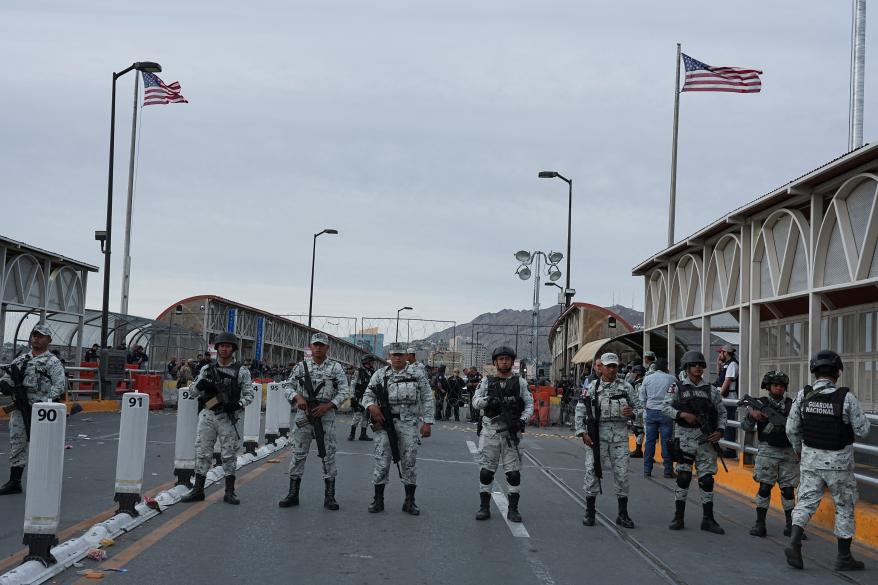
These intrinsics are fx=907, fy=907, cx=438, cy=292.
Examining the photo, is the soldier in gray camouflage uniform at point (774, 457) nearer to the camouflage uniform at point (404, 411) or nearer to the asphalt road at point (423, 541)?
the asphalt road at point (423, 541)

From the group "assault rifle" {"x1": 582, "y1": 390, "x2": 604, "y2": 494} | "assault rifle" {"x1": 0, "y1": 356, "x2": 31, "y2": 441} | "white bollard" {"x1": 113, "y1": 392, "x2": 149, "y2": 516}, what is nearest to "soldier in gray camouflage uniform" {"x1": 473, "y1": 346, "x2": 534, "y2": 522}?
"assault rifle" {"x1": 582, "y1": 390, "x2": 604, "y2": 494}

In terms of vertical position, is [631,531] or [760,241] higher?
[760,241]

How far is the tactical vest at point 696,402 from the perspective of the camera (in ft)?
33.4

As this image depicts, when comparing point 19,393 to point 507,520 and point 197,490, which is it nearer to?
point 197,490

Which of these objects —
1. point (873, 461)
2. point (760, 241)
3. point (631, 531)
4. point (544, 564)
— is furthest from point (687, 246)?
point (544, 564)

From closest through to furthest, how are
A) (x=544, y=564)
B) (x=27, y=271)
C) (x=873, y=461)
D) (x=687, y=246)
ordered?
1. (x=544, y=564)
2. (x=873, y=461)
3. (x=687, y=246)
4. (x=27, y=271)

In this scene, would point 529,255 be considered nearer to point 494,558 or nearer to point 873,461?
point 873,461

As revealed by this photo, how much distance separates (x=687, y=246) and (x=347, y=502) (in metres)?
11.3

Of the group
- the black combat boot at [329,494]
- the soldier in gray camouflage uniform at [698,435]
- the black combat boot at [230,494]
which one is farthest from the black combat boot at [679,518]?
the black combat boot at [230,494]

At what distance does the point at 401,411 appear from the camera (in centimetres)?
1052

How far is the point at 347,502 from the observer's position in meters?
10.7

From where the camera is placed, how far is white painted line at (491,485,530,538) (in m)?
9.13

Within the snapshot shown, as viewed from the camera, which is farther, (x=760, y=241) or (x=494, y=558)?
(x=760, y=241)

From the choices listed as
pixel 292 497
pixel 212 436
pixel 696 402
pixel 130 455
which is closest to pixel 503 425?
pixel 696 402
